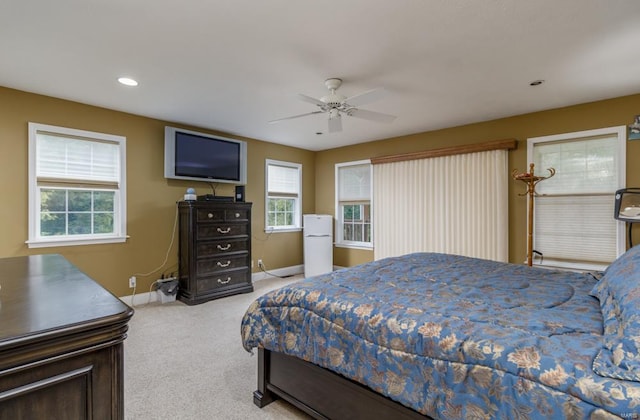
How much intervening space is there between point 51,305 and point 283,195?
5028 mm

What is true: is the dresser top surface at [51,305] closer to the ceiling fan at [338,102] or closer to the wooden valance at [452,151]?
the ceiling fan at [338,102]

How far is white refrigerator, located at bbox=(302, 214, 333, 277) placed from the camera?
5.61 meters

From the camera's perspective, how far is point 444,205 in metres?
4.64

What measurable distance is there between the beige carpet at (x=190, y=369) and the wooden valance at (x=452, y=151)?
3293 millimetres

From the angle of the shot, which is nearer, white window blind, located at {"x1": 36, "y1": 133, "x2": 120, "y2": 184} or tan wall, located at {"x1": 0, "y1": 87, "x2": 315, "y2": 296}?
tan wall, located at {"x1": 0, "y1": 87, "x2": 315, "y2": 296}

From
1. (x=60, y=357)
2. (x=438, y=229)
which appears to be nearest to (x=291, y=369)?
(x=60, y=357)

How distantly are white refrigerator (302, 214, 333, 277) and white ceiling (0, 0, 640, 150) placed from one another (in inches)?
93.6

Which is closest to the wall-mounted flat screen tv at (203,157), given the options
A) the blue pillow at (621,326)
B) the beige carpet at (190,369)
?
the beige carpet at (190,369)

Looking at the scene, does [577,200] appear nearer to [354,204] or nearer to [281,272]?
[354,204]

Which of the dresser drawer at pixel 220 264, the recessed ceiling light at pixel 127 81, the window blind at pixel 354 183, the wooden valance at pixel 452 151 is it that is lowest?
the dresser drawer at pixel 220 264

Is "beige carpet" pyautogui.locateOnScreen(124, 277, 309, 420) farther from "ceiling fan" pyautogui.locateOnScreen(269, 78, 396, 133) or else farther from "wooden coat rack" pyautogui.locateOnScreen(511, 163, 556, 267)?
"wooden coat rack" pyautogui.locateOnScreen(511, 163, 556, 267)

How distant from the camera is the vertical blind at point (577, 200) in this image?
349 cm

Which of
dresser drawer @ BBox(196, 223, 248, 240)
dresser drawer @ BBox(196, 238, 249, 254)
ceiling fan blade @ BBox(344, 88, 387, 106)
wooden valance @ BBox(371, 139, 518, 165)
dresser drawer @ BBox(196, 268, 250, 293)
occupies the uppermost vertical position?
ceiling fan blade @ BBox(344, 88, 387, 106)

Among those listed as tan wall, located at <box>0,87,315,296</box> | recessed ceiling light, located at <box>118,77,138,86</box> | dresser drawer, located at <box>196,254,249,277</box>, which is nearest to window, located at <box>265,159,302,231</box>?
tan wall, located at <box>0,87,315,296</box>
